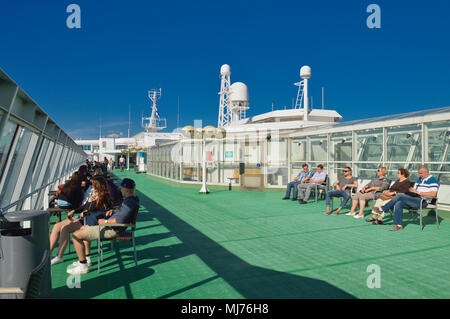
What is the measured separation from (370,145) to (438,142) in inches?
79.5

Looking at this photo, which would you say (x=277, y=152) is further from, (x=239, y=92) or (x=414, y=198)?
(x=239, y=92)

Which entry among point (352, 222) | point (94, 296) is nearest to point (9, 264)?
point (94, 296)

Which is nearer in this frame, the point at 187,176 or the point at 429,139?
the point at 429,139

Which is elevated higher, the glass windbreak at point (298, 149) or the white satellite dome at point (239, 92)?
the white satellite dome at point (239, 92)

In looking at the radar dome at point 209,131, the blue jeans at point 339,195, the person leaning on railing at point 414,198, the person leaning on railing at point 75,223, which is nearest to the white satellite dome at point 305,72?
the radar dome at point 209,131

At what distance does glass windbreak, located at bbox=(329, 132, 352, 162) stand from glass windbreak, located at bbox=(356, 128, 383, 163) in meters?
0.38

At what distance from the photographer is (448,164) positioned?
747 cm

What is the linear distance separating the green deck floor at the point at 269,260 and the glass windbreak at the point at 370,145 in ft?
7.83

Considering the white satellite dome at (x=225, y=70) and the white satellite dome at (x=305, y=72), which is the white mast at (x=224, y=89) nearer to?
the white satellite dome at (x=225, y=70)

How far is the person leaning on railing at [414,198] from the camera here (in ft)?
20.3

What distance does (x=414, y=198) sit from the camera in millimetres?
6215
